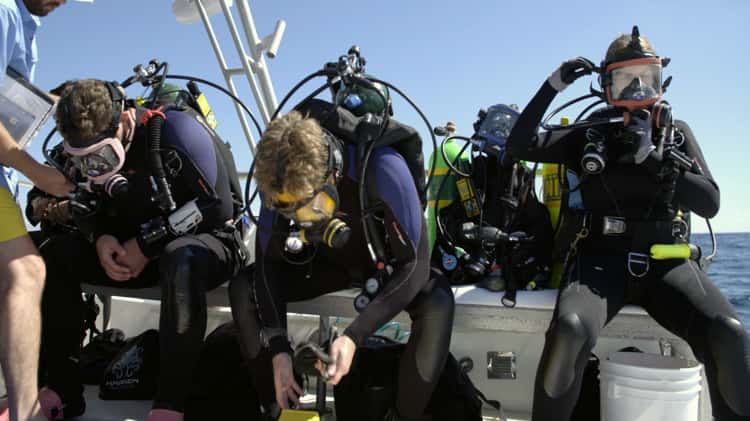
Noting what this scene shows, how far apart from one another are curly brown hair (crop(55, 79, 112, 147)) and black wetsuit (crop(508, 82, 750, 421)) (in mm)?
1612

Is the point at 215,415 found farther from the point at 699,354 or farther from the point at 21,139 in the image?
the point at 699,354

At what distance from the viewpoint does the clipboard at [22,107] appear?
2096 millimetres

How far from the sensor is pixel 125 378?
8.40 feet

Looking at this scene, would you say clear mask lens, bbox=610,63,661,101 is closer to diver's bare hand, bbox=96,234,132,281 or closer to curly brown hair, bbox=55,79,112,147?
curly brown hair, bbox=55,79,112,147

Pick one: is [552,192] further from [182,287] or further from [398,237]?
[182,287]

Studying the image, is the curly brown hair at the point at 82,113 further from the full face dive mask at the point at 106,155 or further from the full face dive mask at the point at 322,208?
the full face dive mask at the point at 322,208

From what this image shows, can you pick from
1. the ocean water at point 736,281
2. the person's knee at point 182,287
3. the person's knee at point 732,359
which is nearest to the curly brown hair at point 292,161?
the person's knee at point 182,287

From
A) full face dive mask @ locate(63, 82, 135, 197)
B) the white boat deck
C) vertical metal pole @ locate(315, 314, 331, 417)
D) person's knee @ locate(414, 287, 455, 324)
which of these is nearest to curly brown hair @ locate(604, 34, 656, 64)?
the white boat deck

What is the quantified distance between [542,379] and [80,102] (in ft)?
6.33

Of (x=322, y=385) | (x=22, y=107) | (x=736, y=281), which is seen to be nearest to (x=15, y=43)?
(x=22, y=107)

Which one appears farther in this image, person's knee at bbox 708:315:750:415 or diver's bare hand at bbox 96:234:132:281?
diver's bare hand at bbox 96:234:132:281

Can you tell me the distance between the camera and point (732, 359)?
5.99 ft

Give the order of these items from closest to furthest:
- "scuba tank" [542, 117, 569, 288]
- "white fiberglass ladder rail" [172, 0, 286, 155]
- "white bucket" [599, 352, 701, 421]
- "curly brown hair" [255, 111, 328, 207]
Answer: "curly brown hair" [255, 111, 328, 207]
"white bucket" [599, 352, 701, 421]
"scuba tank" [542, 117, 569, 288]
"white fiberglass ladder rail" [172, 0, 286, 155]

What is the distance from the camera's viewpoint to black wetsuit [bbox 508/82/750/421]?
187cm
